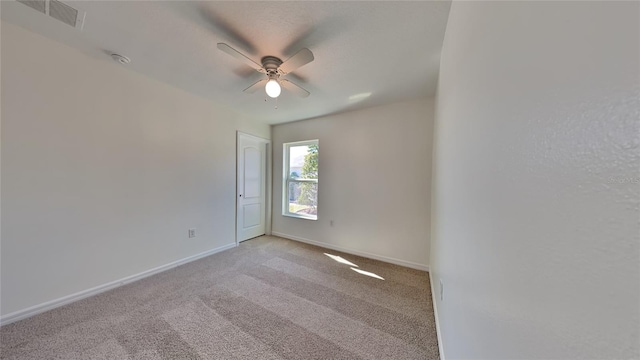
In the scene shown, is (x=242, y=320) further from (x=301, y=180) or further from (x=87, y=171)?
(x=301, y=180)

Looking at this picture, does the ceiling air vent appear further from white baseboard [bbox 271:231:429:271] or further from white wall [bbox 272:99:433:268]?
white baseboard [bbox 271:231:429:271]

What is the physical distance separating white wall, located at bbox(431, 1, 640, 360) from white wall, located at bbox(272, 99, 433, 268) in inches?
88.2

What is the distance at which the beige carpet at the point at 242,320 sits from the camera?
1474 mm

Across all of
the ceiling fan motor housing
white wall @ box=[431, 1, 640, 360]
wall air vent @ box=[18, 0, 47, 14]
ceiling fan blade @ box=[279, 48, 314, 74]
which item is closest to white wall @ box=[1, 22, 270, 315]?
wall air vent @ box=[18, 0, 47, 14]

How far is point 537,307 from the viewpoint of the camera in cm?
41

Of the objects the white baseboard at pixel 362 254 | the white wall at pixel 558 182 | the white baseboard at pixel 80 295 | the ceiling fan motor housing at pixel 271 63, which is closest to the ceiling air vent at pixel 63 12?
the ceiling fan motor housing at pixel 271 63

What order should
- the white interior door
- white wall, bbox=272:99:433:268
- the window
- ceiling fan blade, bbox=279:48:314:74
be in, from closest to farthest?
ceiling fan blade, bbox=279:48:314:74
white wall, bbox=272:99:433:268
the white interior door
the window

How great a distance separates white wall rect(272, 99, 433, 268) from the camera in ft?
9.36

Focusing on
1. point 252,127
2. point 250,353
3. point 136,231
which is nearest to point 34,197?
point 136,231

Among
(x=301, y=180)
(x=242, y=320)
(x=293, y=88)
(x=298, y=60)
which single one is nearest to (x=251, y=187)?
(x=301, y=180)

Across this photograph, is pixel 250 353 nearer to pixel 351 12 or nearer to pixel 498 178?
pixel 498 178

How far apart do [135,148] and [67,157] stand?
53cm

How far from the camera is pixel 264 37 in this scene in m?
1.67

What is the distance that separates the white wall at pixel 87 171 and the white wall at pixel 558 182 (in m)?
3.12
